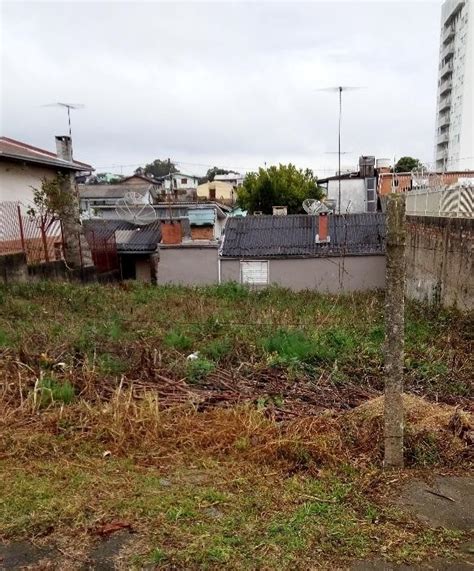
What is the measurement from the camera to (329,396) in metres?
4.71

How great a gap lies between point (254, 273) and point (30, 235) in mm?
8208

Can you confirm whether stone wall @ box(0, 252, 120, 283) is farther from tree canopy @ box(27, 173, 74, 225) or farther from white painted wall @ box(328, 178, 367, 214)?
white painted wall @ box(328, 178, 367, 214)

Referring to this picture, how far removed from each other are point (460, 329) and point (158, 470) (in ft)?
22.2

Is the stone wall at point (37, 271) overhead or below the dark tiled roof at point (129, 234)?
below

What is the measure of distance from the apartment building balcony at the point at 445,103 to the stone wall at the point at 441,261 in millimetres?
60656

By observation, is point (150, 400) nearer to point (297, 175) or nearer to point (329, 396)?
point (329, 396)

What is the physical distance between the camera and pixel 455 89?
6059 centimetres

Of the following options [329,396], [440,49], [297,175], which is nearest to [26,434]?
[329,396]

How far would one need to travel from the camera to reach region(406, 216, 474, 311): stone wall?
9.04m

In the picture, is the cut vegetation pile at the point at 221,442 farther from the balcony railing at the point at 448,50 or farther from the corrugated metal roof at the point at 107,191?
the balcony railing at the point at 448,50

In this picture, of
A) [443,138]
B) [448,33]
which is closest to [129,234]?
[443,138]

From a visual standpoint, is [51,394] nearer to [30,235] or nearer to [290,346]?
[290,346]

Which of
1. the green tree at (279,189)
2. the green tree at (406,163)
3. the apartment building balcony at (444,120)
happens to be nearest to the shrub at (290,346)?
the green tree at (279,189)

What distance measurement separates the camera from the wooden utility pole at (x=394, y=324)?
3.04 m
